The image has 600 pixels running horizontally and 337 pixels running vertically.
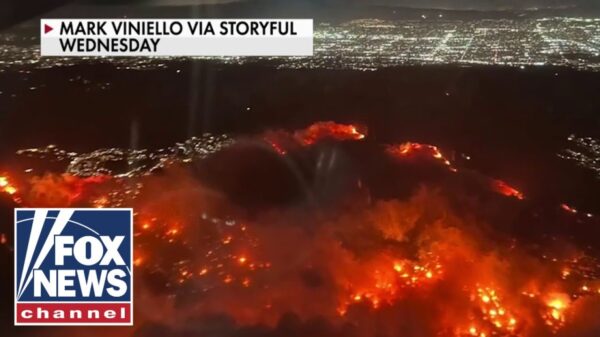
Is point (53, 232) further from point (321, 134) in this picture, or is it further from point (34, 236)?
point (321, 134)

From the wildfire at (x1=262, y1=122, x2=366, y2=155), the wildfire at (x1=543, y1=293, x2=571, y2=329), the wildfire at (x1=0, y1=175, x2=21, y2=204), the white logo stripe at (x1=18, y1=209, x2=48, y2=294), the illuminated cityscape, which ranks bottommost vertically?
the wildfire at (x1=543, y1=293, x2=571, y2=329)

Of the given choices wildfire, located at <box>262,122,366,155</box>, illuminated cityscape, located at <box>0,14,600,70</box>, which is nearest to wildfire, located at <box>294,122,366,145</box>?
wildfire, located at <box>262,122,366,155</box>

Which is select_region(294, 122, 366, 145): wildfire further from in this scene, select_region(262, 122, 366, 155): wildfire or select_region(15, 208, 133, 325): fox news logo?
select_region(15, 208, 133, 325): fox news logo

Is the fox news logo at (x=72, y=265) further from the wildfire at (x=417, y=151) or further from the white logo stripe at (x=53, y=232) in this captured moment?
the wildfire at (x=417, y=151)

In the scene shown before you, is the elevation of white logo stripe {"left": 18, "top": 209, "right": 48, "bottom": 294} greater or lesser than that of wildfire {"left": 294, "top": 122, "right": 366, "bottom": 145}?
lesser

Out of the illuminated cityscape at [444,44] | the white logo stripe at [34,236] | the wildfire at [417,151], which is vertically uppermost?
the illuminated cityscape at [444,44]

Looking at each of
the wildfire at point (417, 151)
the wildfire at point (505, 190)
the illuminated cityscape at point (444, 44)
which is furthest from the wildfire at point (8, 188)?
the wildfire at point (505, 190)

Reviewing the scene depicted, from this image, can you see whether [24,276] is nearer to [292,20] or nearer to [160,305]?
[160,305]

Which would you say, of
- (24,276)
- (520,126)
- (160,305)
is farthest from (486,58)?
(24,276)
